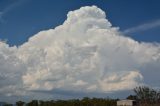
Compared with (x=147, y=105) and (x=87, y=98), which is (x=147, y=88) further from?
(x=87, y=98)

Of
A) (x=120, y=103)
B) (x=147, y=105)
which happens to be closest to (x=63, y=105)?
(x=120, y=103)

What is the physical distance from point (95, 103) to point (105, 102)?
5133mm

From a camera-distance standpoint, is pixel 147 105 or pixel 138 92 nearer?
pixel 147 105

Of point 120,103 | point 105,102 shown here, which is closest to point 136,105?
point 120,103

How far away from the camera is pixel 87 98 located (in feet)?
633

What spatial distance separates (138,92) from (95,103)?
22.4 m

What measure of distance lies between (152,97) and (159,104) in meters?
12.8

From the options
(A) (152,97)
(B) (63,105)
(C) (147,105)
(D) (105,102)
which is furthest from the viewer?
(B) (63,105)

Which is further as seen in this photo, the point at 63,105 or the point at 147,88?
the point at 63,105

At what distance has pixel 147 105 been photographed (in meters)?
153

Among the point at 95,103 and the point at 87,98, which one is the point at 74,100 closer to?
the point at 87,98

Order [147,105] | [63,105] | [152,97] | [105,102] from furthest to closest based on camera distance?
[63,105], [105,102], [152,97], [147,105]

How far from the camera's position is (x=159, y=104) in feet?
504

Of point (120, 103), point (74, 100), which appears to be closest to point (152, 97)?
point (120, 103)
